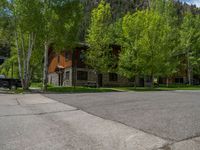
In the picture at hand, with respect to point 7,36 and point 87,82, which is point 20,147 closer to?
point 7,36

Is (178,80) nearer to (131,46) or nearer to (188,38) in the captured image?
(188,38)

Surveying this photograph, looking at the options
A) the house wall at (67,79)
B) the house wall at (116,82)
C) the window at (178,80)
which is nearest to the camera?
the house wall at (67,79)

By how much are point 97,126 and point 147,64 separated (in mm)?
27113

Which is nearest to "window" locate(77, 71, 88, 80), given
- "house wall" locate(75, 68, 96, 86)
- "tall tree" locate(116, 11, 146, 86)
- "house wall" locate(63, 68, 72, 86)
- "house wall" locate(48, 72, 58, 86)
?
"house wall" locate(75, 68, 96, 86)

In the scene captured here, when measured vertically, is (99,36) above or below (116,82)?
above

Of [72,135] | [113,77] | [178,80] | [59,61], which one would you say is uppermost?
[59,61]

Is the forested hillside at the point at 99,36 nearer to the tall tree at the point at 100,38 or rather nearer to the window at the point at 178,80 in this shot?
the tall tree at the point at 100,38

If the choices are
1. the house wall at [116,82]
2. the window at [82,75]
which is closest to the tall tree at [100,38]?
the window at [82,75]

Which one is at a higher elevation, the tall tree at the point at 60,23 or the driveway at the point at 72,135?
the tall tree at the point at 60,23

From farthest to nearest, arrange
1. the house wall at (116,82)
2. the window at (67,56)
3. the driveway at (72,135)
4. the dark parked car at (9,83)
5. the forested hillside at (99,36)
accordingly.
→ the house wall at (116,82)
the window at (67,56)
the dark parked car at (9,83)
the forested hillside at (99,36)
the driveway at (72,135)

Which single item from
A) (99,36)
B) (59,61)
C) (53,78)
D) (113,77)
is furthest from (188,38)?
(53,78)

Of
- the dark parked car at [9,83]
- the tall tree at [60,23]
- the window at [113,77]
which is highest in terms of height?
the tall tree at [60,23]

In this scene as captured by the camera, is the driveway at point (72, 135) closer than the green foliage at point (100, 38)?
Yes

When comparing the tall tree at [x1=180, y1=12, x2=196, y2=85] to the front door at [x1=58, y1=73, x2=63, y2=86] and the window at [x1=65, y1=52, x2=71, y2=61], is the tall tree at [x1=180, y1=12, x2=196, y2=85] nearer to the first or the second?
→ the window at [x1=65, y1=52, x2=71, y2=61]
